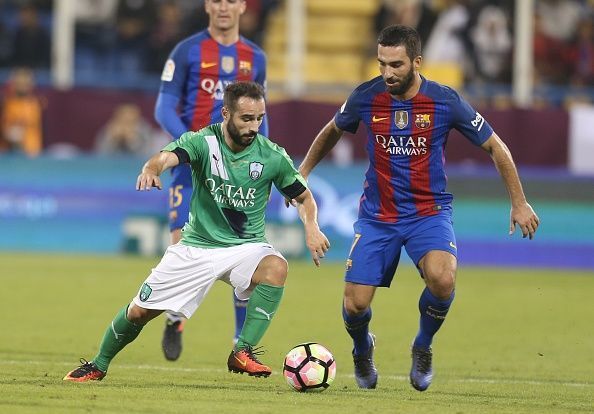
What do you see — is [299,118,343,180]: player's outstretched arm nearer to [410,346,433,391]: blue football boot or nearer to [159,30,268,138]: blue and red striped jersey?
[410,346,433,391]: blue football boot

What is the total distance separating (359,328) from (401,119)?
51.3 inches

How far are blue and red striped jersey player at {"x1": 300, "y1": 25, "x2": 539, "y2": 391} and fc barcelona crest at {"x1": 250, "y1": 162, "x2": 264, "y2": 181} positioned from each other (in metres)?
0.79

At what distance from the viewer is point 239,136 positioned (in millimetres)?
7461

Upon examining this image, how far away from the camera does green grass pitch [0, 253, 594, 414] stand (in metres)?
6.94

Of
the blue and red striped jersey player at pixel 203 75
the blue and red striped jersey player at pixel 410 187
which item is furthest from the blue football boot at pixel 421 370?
the blue and red striped jersey player at pixel 203 75

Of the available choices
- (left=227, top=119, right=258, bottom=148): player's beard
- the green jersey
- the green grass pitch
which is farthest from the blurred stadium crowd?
(left=227, top=119, right=258, bottom=148): player's beard

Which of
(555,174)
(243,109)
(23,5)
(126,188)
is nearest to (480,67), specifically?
(555,174)

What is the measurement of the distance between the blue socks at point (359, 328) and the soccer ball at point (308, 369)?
1.89 feet

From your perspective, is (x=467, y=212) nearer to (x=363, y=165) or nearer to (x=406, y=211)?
(x=363, y=165)

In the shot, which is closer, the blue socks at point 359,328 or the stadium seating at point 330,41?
the blue socks at point 359,328

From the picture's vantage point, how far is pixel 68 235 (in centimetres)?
1684

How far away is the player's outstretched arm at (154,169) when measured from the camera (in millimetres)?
6770

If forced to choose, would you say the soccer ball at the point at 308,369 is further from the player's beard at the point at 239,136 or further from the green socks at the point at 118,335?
the player's beard at the point at 239,136

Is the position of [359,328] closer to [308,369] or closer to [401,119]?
[308,369]
